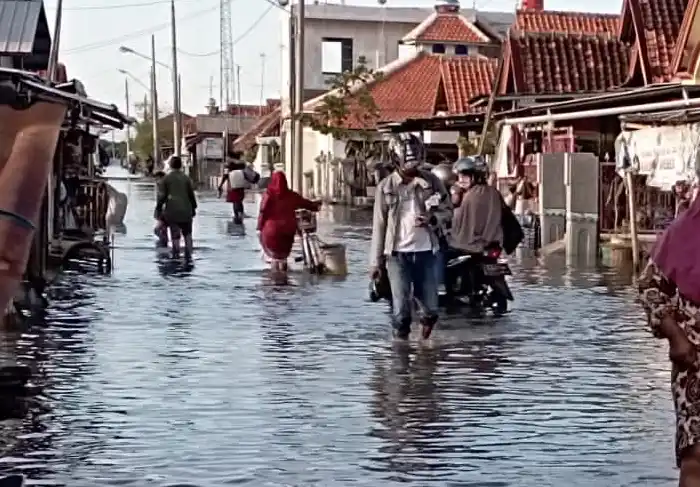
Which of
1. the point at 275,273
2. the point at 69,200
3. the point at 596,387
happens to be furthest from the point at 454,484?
the point at 69,200

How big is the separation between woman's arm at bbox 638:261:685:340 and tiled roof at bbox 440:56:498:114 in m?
38.3

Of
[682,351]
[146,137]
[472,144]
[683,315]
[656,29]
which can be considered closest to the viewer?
[682,351]

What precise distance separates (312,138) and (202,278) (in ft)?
153

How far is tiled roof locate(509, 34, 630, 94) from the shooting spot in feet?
117

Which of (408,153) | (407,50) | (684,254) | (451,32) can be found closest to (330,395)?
(408,153)

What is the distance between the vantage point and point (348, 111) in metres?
54.5

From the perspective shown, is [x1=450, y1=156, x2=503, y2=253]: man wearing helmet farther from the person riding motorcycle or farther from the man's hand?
the man's hand

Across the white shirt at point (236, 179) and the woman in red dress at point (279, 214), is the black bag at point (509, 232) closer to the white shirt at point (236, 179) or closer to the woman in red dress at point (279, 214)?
the woman in red dress at point (279, 214)

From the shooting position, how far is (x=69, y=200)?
82.0 ft

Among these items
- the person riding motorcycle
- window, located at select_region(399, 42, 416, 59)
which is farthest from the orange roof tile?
the person riding motorcycle

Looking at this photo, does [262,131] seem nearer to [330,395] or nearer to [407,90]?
[407,90]

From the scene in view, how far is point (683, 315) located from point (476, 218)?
10.3m

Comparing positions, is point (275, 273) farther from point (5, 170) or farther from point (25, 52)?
point (5, 170)

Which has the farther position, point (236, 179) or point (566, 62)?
point (236, 179)
